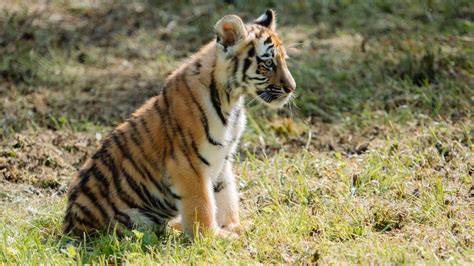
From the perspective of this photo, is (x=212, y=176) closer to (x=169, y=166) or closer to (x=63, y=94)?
(x=169, y=166)

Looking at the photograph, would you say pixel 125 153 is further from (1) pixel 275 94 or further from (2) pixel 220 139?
(1) pixel 275 94

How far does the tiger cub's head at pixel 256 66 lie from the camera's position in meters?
5.70

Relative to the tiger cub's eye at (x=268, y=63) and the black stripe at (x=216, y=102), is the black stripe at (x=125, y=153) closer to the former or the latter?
the black stripe at (x=216, y=102)

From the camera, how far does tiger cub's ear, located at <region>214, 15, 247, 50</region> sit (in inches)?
220

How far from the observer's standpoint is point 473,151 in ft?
22.0

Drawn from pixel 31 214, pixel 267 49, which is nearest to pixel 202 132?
pixel 267 49

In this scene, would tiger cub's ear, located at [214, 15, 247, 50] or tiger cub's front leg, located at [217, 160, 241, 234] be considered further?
tiger cub's front leg, located at [217, 160, 241, 234]

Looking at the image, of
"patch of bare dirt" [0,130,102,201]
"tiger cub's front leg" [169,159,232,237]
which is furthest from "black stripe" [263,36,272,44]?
"patch of bare dirt" [0,130,102,201]

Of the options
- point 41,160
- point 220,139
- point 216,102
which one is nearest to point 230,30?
point 216,102

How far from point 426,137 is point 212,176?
2.18m

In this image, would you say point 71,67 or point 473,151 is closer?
point 473,151

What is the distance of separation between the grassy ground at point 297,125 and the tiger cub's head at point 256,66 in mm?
808

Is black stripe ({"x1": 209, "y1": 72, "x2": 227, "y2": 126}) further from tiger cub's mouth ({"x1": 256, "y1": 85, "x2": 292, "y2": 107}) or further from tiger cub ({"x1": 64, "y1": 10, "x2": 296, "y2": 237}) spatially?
tiger cub's mouth ({"x1": 256, "y1": 85, "x2": 292, "y2": 107})

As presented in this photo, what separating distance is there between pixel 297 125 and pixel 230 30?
2.65 meters
